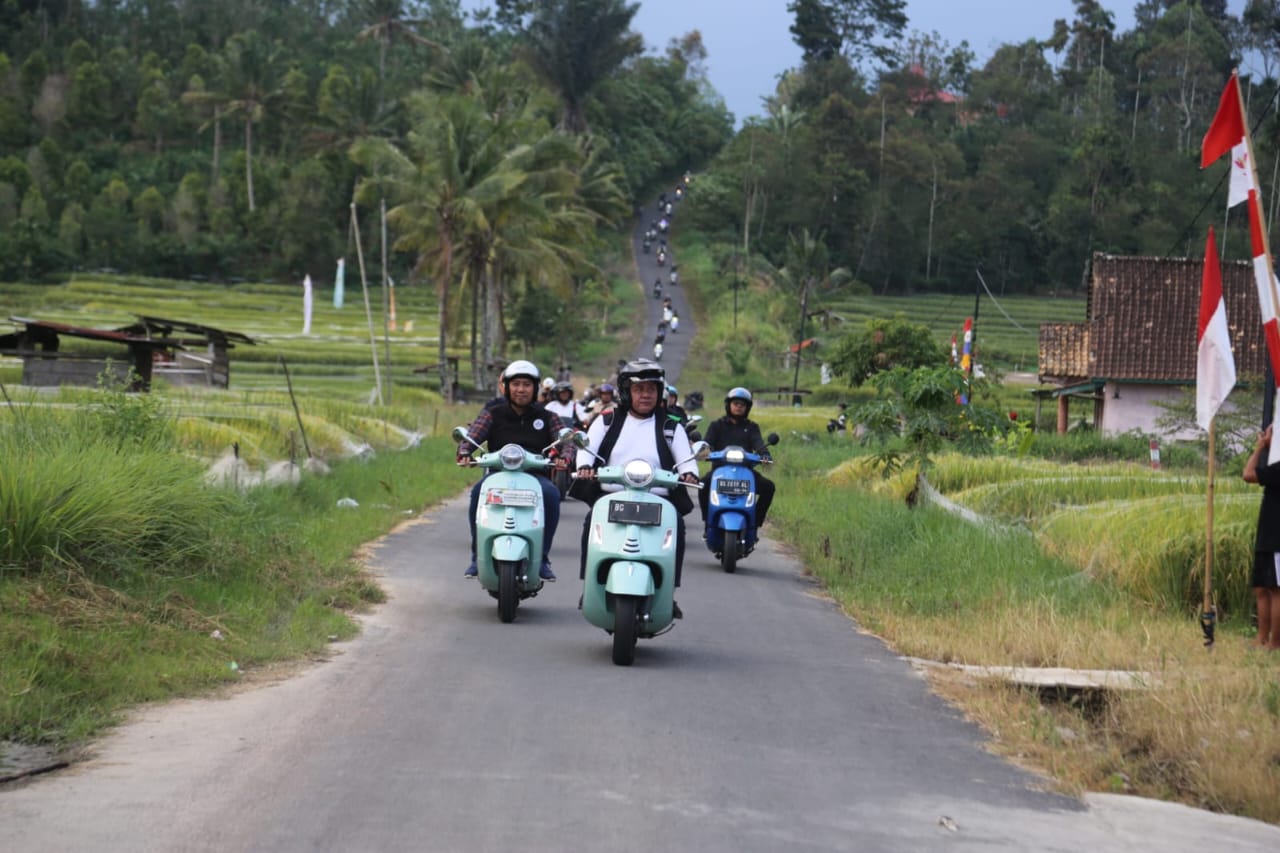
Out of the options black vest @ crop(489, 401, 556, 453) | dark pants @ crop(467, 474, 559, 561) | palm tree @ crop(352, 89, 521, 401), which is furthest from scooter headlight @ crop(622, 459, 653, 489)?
palm tree @ crop(352, 89, 521, 401)

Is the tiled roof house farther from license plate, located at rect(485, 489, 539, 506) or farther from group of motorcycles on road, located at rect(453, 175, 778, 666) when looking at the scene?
license plate, located at rect(485, 489, 539, 506)

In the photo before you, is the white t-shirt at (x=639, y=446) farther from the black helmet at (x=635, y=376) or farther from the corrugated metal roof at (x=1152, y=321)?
the corrugated metal roof at (x=1152, y=321)

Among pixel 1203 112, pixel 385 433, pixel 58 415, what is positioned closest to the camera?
pixel 58 415

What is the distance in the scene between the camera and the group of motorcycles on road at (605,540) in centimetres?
908

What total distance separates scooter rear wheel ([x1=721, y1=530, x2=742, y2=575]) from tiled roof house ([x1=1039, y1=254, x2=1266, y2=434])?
27.8 metres

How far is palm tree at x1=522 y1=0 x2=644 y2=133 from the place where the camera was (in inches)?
3925

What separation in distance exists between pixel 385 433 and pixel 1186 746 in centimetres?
2324

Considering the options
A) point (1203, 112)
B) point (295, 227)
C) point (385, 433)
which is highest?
point (1203, 112)

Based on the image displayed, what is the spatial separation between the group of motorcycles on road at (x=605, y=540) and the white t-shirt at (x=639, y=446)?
106 millimetres

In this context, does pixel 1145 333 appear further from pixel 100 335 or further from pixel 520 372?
pixel 520 372

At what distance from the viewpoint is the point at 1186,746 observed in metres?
6.82

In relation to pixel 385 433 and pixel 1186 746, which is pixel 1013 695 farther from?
pixel 385 433

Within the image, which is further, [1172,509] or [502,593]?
[1172,509]

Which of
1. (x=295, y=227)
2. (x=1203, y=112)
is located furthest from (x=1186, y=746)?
(x=1203, y=112)
